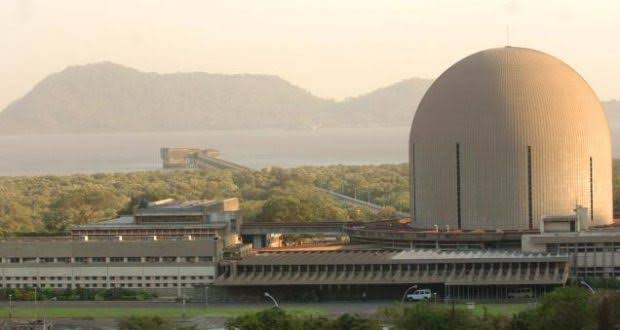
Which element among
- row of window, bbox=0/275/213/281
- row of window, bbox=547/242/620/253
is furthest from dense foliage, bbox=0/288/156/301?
row of window, bbox=547/242/620/253

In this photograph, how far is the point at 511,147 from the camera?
270 feet

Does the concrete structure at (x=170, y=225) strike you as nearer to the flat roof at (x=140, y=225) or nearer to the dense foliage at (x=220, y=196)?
the flat roof at (x=140, y=225)

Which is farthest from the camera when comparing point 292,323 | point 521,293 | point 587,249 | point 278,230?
point 278,230

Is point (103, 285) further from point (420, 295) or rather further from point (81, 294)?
point (420, 295)

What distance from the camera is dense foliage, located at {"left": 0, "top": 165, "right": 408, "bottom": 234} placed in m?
110

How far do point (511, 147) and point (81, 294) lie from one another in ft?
84.3

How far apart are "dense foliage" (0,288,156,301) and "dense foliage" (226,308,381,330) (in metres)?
19.1

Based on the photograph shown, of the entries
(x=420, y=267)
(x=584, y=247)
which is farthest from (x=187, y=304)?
(x=584, y=247)

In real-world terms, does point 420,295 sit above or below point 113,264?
below

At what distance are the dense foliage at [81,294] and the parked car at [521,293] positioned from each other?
18446mm

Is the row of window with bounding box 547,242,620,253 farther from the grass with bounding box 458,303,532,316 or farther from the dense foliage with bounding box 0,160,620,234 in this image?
the dense foliage with bounding box 0,160,620,234

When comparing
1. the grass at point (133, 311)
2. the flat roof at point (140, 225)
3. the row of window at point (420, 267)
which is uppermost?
the flat roof at point (140, 225)

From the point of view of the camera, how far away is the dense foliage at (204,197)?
Answer: 10975cm

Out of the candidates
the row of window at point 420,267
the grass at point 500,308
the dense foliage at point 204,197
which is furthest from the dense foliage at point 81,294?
the dense foliage at point 204,197
